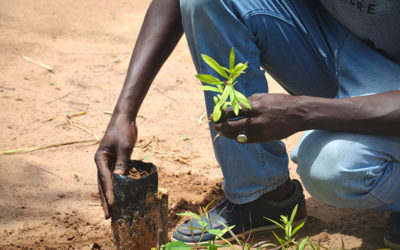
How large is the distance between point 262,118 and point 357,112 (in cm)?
33

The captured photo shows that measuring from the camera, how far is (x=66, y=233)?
218 cm

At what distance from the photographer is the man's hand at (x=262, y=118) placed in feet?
5.27

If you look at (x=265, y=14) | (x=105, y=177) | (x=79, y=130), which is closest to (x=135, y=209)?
(x=105, y=177)

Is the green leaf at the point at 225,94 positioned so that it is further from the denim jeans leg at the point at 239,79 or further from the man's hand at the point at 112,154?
the man's hand at the point at 112,154

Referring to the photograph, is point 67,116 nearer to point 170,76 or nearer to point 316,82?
point 170,76

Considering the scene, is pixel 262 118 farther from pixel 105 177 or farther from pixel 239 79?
pixel 105 177

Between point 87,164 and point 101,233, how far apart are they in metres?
0.70

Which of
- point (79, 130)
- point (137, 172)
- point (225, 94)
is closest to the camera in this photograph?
point (225, 94)

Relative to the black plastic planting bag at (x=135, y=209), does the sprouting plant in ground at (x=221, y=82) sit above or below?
above

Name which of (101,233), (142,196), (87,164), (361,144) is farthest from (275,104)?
(87,164)

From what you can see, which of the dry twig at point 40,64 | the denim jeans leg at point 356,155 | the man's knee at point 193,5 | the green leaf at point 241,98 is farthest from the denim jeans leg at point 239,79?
the dry twig at point 40,64

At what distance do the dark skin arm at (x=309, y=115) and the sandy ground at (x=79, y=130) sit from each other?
503mm

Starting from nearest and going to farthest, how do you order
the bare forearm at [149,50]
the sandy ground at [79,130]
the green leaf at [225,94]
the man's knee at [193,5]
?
the green leaf at [225,94] → the man's knee at [193,5] → the bare forearm at [149,50] → the sandy ground at [79,130]

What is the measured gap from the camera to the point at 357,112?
5.35 feet
